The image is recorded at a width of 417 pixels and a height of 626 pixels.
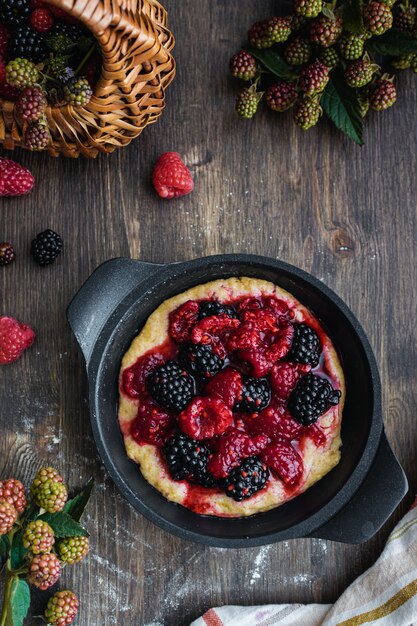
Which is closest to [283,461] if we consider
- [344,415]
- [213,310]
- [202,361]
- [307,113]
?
[344,415]

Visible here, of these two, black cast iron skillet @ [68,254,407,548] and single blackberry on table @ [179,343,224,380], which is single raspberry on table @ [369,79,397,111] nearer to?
black cast iron skillet @ [68,254,407,548]

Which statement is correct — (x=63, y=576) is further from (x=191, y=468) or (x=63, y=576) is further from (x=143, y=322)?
(x=143, y=322)

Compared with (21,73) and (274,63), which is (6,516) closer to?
(21,73)

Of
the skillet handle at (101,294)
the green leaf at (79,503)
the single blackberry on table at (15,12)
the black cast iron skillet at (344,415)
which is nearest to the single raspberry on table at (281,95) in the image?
the black cast iron skillet at (344,415)

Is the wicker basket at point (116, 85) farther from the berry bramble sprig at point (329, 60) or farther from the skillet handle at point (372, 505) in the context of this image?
the skillet handle at point (372, 505)

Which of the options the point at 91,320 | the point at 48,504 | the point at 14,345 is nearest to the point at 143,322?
the point at 91,320

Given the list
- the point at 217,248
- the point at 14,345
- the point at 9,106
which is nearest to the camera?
the point at 9,106

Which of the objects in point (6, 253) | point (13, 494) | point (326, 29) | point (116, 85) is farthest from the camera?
point (6, 253)
